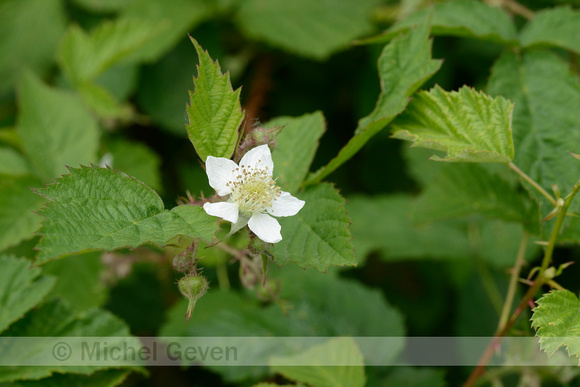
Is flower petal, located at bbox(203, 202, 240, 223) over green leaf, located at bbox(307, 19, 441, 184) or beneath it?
beneath

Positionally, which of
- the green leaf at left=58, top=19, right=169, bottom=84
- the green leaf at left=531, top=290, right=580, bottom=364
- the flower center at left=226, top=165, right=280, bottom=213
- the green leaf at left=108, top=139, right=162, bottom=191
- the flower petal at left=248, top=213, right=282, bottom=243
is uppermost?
Answer: the green leaf at left=58, top=19, right=169, bottom=84

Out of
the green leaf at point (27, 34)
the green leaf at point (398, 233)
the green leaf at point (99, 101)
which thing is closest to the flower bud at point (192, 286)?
the green leaf at point (398, 233)

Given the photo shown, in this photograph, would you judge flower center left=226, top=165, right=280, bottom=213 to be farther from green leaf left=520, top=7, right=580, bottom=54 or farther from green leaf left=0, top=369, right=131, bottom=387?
green leaf left=520, top=7, right=580, bottom=54

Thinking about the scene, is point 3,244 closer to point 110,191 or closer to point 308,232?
point 110,191

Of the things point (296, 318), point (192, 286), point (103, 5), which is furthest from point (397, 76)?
point (103, 5)

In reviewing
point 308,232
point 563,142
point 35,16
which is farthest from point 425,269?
point 35,16

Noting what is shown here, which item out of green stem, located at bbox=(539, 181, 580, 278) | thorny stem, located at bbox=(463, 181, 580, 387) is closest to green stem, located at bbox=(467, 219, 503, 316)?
thorny stem, located at bbox=(463, 181, 580, 387)
